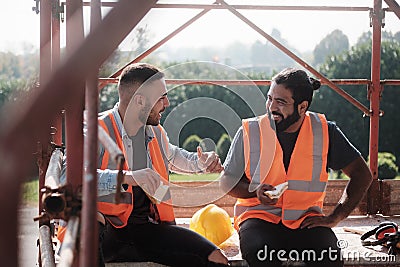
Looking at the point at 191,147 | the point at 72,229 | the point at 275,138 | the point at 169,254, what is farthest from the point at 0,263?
the point at 191,147

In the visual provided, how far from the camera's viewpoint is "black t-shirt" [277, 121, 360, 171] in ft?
11.4

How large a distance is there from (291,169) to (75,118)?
1.87 meters

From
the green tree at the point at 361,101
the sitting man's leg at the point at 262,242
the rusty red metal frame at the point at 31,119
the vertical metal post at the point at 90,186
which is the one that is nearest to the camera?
the rusty red metal frame at the point at 31,119

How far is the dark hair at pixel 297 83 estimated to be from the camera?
342 cm

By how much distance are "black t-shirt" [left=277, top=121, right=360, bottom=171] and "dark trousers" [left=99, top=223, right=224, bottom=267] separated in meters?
0.66

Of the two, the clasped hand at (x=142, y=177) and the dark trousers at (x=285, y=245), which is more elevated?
the clasped hand at (x=142, y=177)

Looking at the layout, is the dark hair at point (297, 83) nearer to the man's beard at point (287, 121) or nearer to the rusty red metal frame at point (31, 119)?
the man's beard at point (287, 121)

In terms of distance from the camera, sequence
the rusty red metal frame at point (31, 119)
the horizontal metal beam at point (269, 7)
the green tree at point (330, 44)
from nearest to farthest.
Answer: the rusty red metal frame at point (31, 119), the horizontal metal beam at point (269, 7), the green tree at point (330, 44)

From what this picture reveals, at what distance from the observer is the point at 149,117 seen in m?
3.33

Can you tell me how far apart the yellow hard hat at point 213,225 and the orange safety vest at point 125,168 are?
53 cm

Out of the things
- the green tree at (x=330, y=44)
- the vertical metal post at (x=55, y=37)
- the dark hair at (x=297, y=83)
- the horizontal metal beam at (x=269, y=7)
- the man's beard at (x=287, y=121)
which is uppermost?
the green tree at (x=330, y=44)

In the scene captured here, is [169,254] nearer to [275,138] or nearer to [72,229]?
[275,138]

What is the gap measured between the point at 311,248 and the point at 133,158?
0.91 metres

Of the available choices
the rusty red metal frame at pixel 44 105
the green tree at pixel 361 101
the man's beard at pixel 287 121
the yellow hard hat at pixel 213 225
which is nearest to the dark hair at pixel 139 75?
the man's beard at pixel 287 121
